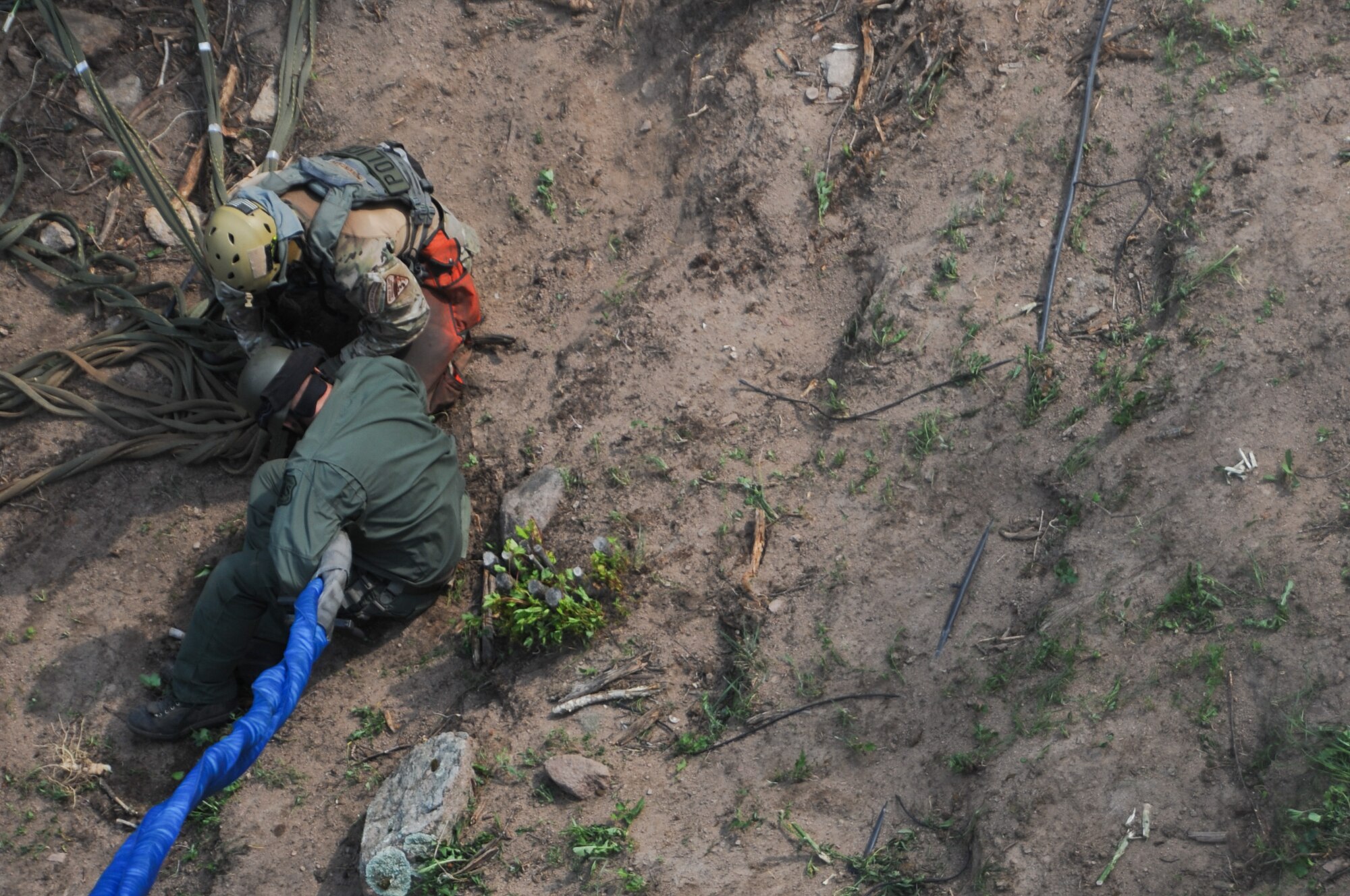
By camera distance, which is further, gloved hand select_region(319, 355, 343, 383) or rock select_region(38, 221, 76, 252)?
rock select_region(38, 221, 76, 252)

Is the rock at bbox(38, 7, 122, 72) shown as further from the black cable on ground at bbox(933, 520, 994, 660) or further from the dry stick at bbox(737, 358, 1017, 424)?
the black cable on ground at bbox(933, 520, 994, 660)

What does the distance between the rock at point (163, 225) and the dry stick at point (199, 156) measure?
0.09 meters

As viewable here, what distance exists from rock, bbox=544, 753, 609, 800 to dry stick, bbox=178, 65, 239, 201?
4.25 metres

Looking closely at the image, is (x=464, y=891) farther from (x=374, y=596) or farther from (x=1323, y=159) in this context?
(x=1323, y=159)

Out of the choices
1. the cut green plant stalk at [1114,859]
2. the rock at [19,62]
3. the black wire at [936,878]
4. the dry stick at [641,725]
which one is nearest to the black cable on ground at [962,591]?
the black wire at [936,878]

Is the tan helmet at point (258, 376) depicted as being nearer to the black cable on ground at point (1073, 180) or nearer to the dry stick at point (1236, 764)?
the black cable on ground at point (1073, 180)

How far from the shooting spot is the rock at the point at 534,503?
191 inches

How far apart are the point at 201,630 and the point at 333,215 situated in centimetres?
205

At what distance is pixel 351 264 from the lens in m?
4.82

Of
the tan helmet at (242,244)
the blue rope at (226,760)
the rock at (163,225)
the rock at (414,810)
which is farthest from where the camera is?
the rock at (163,225)

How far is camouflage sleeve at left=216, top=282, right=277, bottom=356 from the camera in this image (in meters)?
5.04

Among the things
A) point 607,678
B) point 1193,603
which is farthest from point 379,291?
point 1193,603

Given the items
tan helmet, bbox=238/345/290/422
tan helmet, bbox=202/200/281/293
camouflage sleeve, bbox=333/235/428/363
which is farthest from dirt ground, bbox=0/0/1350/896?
tan helmet, bbox=202/200/281/293

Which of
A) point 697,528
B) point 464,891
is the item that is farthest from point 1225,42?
point 464,891
